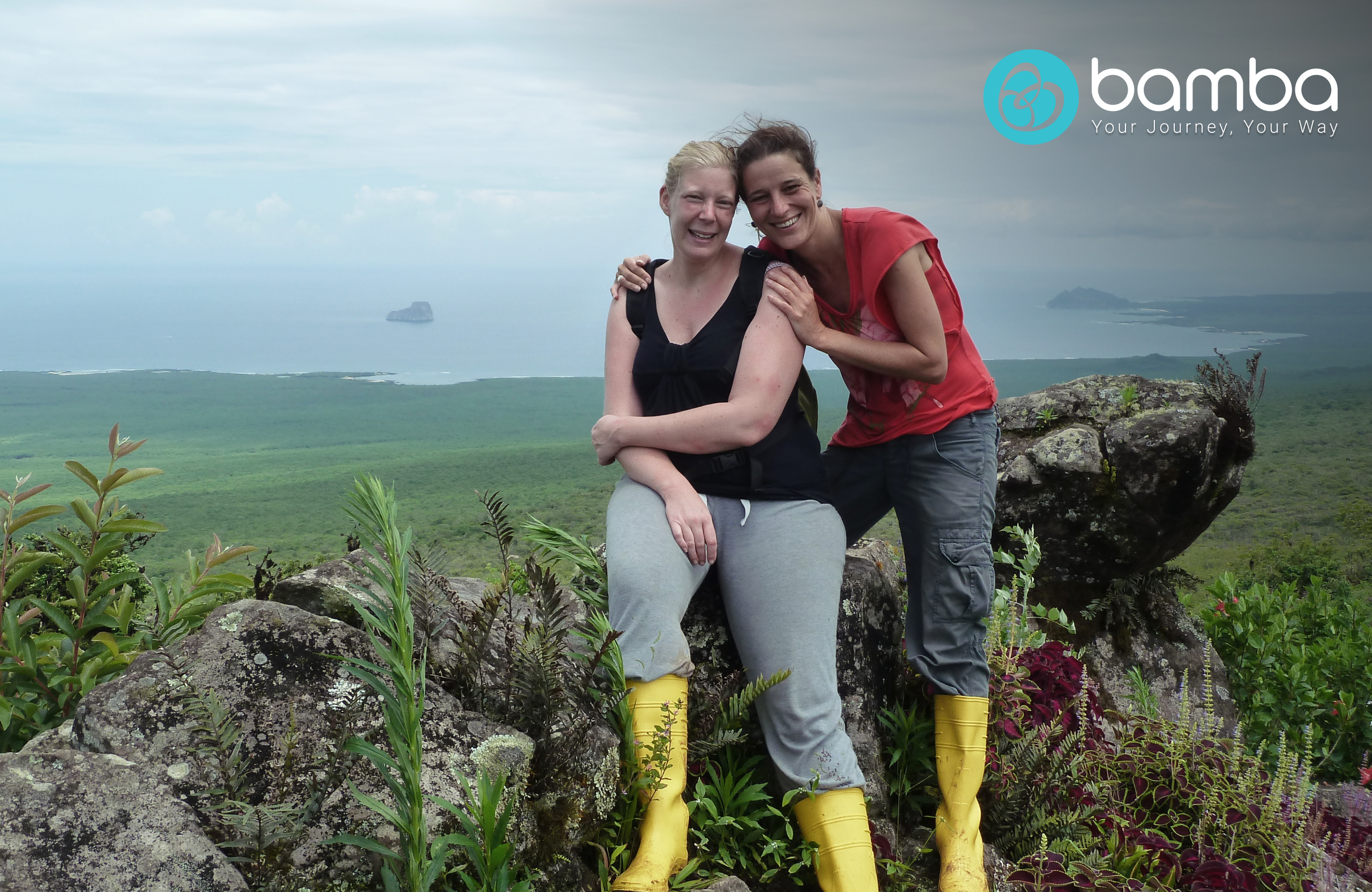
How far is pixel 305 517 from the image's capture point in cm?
2820

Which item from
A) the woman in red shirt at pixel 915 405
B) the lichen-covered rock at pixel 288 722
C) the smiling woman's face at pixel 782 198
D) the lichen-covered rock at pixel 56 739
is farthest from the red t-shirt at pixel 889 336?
the lichen-covered rock at pixel 56 739

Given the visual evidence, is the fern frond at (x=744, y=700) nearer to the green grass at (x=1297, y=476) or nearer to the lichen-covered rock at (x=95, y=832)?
the lichen-covered rock at (x=95, y=832)

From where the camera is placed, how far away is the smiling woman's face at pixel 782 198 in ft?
11.6

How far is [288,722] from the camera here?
274 cm

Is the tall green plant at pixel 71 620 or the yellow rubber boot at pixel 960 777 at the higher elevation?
the tall green plant at pixel 71 620

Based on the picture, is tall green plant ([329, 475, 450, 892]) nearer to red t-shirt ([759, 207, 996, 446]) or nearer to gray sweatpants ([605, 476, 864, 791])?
gray sweatpants ([605, 476, 864, 791])

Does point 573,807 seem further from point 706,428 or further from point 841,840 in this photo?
point 706,428

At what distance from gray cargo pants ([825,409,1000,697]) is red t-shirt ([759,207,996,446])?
8cm

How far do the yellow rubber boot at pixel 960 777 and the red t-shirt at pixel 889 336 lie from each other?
1157 millimetres

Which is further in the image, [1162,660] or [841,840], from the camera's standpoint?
[1162,660]

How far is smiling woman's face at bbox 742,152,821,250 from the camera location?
3.55 meters

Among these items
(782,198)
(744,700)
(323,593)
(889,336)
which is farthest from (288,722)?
(889,336)

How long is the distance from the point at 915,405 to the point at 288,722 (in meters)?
2.62

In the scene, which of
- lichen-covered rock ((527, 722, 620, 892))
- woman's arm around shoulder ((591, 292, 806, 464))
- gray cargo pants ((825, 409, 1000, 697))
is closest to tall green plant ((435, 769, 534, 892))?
lichen-covered rock ((527, 722, 620, 892))
